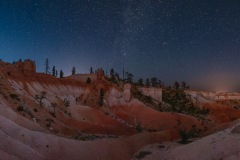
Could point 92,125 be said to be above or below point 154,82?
below

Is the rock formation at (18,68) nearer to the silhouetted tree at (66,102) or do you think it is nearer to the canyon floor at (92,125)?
the canyon floor at (92,125)

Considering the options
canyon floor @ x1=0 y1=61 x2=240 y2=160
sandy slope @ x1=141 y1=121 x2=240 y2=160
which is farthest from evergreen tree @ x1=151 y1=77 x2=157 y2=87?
sandy slope @ x1=141 y1=121 x2=240 y2=160

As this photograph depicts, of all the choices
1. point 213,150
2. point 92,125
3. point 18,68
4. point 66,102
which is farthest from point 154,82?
point 213,150

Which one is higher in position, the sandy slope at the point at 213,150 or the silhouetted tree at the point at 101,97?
the silhouetted tree at the point at 101,97


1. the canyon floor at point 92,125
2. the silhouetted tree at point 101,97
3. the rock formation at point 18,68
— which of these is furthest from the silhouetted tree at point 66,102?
the rock formation at point 18,68

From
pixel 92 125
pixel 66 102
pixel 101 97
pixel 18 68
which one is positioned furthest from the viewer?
pixel 101 97

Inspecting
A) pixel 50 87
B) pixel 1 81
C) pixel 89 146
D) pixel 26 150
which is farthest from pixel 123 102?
pixel 26 150

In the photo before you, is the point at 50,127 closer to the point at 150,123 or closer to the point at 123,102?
the point at 150,123

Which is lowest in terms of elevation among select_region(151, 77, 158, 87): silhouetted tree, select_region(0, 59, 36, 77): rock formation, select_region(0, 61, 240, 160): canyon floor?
select_region(0, 61, 240, 160): canyon floor

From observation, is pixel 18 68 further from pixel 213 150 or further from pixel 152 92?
pixel 152 92

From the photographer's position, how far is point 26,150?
97.8 ft

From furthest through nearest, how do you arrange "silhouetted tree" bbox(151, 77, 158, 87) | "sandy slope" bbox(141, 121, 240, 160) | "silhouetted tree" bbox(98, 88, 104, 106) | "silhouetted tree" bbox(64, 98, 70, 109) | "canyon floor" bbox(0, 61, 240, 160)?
"silhouetted tree" bbox(151, 77, 158, 87), "silhouetted tree" bbox(98, 88, 104, 106), "silhouetted tree" bbox(64, 98, 70, 109), "canyon floor" bbox(0, 61, 240, 160), "sandy slope" bbox(141, 121, 240, 160)

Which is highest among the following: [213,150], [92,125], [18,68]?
[18,68]

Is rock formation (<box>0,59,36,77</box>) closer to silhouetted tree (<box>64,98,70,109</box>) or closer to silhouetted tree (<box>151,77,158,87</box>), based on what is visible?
silhouetted tree (<box>64,98,70,109</box>)
